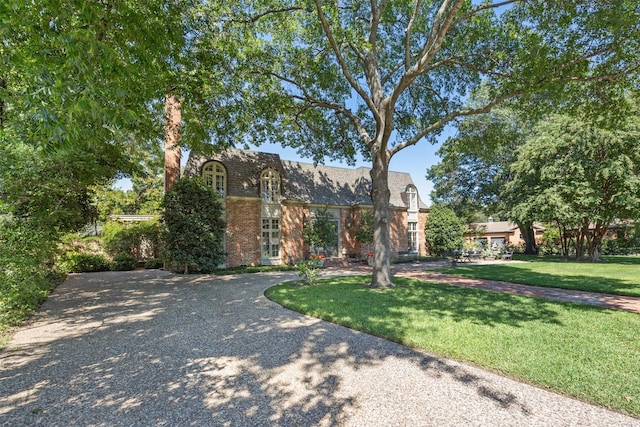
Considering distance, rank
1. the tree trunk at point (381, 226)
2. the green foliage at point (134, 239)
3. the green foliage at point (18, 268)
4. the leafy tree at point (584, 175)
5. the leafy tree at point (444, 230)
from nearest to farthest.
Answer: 1. the green foliage at point (18, 268)
2. the tree trunk at point (381, 226)
3. the leafy tree at point (584, 175)
4. the green foliage at point (134, 239)
5. the leafy tree at point (444, 230)

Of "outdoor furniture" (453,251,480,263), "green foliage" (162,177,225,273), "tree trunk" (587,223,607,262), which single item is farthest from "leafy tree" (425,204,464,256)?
"green foliage" (162,177,225,273)

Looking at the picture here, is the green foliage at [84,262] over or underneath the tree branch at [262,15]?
underneath

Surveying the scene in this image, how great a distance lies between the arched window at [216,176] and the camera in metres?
16.2

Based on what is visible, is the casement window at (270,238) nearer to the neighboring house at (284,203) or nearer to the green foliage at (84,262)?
the neighboring house at (284,203)

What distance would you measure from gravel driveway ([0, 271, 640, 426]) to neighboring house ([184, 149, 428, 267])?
1080cm

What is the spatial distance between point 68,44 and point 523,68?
9968 mm

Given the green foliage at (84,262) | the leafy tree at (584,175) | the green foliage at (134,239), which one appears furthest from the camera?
the green foliage at (134,239)

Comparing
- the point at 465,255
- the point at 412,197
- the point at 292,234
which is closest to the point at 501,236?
the point at 465,255

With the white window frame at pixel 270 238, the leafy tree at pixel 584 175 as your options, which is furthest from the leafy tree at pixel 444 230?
the white window frame at pixel 270 238

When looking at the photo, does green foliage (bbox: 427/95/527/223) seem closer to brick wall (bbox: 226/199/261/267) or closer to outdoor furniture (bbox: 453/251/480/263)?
outdoor furniture (bbox: 453/251/480/263)

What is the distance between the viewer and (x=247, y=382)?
3508mm

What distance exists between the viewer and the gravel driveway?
9.22ft

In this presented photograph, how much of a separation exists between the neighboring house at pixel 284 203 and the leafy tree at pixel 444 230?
1.56 meters

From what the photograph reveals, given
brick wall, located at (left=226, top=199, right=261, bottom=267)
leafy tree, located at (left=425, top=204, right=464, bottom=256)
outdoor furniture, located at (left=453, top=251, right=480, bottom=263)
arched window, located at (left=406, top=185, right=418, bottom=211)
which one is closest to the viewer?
brick wall, located at (left=226, top=199, right=261, bottom=267)
